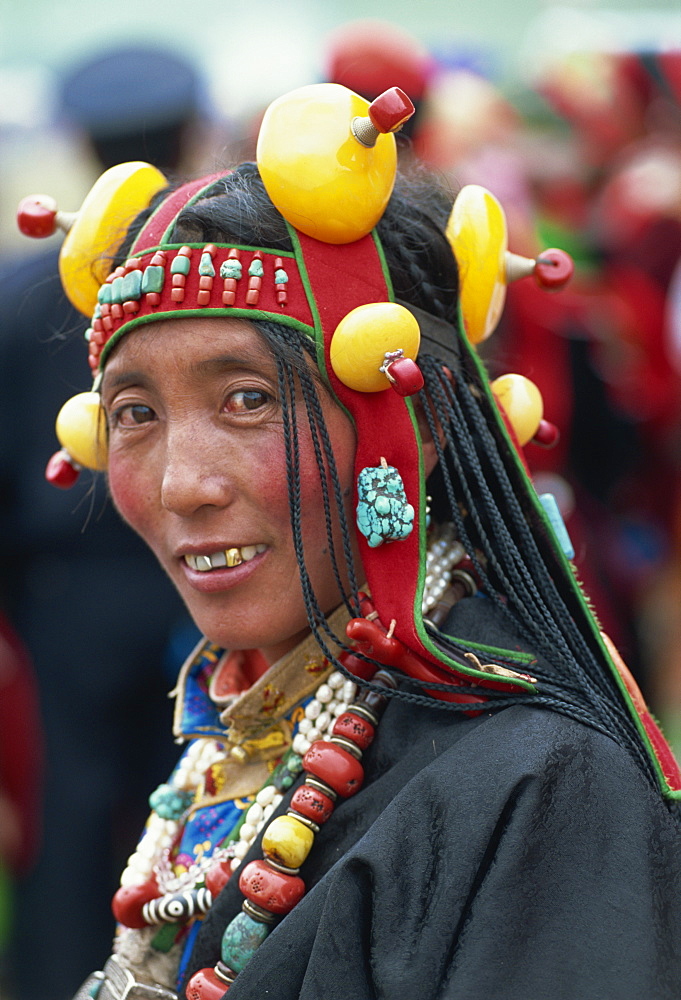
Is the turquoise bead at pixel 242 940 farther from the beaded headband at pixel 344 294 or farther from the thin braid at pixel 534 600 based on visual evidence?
the thin braid at pixel 534 600

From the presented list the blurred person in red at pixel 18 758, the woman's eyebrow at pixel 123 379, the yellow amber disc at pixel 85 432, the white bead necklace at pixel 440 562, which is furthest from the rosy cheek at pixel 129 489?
the blurred person in red at pixel 18 758

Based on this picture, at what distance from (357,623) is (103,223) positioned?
36.5 inches

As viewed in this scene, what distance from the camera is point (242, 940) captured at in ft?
6.18

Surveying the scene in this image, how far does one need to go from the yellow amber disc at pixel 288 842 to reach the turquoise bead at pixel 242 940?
0.10 meters

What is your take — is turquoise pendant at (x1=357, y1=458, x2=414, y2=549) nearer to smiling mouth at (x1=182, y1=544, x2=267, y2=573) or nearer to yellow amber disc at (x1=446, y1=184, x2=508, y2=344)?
smiling mouth at (x1=182, y1=544, x2=267, y2=573)

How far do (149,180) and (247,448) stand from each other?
646 mm

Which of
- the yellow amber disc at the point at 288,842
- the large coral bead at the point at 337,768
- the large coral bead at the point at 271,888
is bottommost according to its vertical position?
the large coral bead at the point at 271,888

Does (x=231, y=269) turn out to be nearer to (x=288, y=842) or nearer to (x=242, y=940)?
(x=288, y=842)

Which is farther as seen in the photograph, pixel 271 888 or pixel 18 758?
pixel 18 758

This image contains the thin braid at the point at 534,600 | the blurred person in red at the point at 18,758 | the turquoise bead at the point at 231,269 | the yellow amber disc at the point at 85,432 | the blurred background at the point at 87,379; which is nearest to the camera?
the thin braid at the point at 534,600

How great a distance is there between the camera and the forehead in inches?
76.9

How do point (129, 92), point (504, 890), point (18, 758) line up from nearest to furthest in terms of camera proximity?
point (504, 890), point (18, 758), point (129, 92)

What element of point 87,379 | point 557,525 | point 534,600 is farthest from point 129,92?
point 534,600

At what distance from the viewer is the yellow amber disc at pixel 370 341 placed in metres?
1.89
